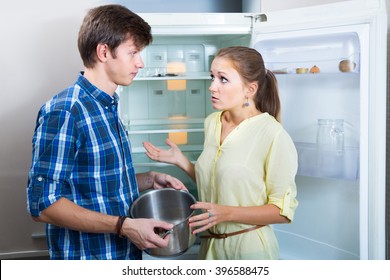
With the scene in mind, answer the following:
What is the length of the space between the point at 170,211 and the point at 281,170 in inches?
12.4

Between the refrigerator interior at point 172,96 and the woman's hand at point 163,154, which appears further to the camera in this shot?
the refrigerator interior at point 172,96

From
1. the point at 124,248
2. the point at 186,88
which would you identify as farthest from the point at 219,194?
the point at 186,88

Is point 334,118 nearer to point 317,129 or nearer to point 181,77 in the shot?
point 317,129

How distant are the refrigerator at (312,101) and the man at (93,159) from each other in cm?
62

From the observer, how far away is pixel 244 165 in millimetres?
1184

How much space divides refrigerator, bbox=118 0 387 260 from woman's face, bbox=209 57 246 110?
459 mm

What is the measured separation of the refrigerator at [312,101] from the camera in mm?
1468

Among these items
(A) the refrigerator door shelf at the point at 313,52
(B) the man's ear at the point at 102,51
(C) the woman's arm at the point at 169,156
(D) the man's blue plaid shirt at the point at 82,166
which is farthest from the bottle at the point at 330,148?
(B) the man's ear at the point at 102,51

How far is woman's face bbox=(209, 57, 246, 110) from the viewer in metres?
1.24

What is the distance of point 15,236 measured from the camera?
2.10 m

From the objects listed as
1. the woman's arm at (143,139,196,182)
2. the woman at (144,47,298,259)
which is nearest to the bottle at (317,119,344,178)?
the woman at (144,47,298,259)

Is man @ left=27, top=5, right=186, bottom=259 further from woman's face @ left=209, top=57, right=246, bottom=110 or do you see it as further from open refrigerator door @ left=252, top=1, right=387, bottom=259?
open refrigerator door @ left=252, top=1, right=387, bottom=259

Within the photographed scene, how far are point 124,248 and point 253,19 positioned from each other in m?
0.99

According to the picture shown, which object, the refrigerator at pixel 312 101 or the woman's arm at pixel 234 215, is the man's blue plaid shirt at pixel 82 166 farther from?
the refrigerator at pixel 312 101
